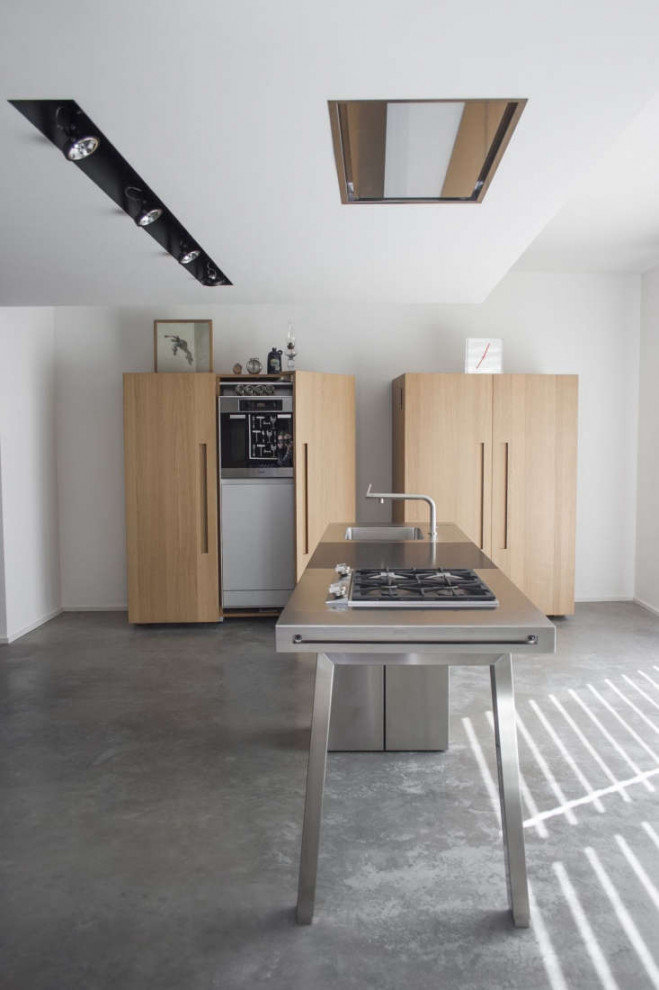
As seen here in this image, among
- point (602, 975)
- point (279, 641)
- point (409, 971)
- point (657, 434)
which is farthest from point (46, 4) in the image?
point (657, 434)

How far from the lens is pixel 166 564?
221 inches

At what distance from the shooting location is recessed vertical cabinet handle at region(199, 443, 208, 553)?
5.61m

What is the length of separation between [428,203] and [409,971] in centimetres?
238

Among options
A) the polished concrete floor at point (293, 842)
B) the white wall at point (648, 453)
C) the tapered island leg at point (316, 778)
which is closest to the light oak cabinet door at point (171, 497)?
the polished concrete floor at point (293, 842)

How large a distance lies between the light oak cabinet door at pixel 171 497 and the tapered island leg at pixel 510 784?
3737mm

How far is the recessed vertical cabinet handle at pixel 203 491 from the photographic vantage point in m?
5.61

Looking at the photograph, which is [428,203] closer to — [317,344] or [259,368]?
[259,368]

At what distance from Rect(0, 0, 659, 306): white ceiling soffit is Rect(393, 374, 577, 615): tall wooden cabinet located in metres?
2.10

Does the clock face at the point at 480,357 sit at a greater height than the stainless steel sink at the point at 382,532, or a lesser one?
greater

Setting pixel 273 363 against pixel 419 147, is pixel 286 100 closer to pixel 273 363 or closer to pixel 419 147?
pixel 419 147

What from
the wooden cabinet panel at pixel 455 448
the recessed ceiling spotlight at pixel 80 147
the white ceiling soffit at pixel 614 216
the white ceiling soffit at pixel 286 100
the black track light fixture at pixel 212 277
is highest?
the white ceiling soffit at pixel 614 216

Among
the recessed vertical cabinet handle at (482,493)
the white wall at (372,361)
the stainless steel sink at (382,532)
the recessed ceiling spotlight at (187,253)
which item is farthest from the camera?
the white wall at (372,361)

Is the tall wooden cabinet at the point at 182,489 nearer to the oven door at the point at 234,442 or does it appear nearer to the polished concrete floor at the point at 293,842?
the oven door at the point at 234,442

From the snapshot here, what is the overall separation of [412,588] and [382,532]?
5.14ft
